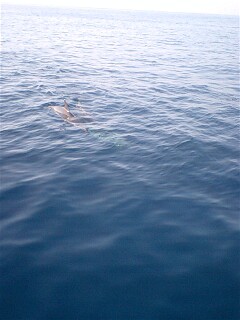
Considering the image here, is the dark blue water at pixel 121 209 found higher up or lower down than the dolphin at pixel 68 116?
lower down

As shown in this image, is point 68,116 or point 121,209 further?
point 68,116

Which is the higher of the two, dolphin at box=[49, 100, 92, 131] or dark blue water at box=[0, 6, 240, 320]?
dolphin at box=[49, 100, 92, 131]

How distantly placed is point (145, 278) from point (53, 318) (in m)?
2.08

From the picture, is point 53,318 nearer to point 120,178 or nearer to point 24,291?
point 24,291

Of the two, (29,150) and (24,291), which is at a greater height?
(29,150)

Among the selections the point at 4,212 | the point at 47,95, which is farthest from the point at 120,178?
the point at 47,95

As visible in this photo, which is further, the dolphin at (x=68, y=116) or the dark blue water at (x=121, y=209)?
the dolphin at (x=68, y=116)

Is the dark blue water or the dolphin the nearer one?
the dark blue water

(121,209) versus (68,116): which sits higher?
(68,116)

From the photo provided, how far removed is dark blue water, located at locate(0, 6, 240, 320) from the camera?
5500 mm

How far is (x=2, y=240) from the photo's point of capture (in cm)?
680

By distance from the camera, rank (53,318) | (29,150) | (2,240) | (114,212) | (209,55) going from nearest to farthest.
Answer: (53,318) → (2,240) → (114,212) → (29,150) → (209,55)

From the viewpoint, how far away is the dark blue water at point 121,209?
550cm

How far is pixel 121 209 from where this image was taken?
7.98 metres
